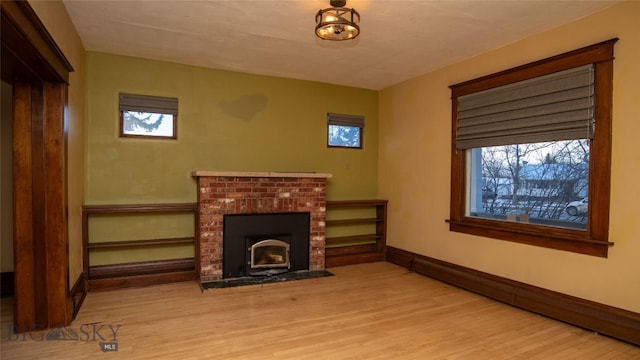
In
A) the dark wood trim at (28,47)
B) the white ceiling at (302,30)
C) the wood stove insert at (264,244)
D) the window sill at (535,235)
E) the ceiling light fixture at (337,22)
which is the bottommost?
the wood stove insert at (264,244)

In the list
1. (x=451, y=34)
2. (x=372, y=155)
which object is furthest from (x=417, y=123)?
(x=451, y=34)

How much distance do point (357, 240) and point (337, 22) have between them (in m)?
3.57

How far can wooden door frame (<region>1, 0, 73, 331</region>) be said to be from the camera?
2809mm

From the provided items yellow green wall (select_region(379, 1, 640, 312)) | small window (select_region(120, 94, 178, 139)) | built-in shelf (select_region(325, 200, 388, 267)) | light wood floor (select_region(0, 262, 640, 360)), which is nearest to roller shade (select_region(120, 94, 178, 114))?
small window (select_region(120, 94, 178, 139))

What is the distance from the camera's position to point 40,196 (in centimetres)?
286

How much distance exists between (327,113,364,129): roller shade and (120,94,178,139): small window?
87.1 inches

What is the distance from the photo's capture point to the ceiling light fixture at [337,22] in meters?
2.84

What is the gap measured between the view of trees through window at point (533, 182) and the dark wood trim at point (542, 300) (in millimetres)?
673

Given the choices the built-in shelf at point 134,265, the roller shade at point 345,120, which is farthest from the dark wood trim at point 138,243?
the roller shade at point 345,120

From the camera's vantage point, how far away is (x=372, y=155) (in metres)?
5.85

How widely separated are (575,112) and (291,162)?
11.2ft

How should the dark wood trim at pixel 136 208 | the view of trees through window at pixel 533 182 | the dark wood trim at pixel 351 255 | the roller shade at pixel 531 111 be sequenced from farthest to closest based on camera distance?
the dark wood trim at pixel 351 255 < the dark wood trim at pixel 136 208 < the view of trees through window at pixel 533 182 < the roller shade at pixel 531 111

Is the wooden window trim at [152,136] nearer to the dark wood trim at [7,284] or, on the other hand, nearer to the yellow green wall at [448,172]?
the dark wood trim at [7,284]

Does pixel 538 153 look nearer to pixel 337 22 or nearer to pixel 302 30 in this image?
pixel 337 22
